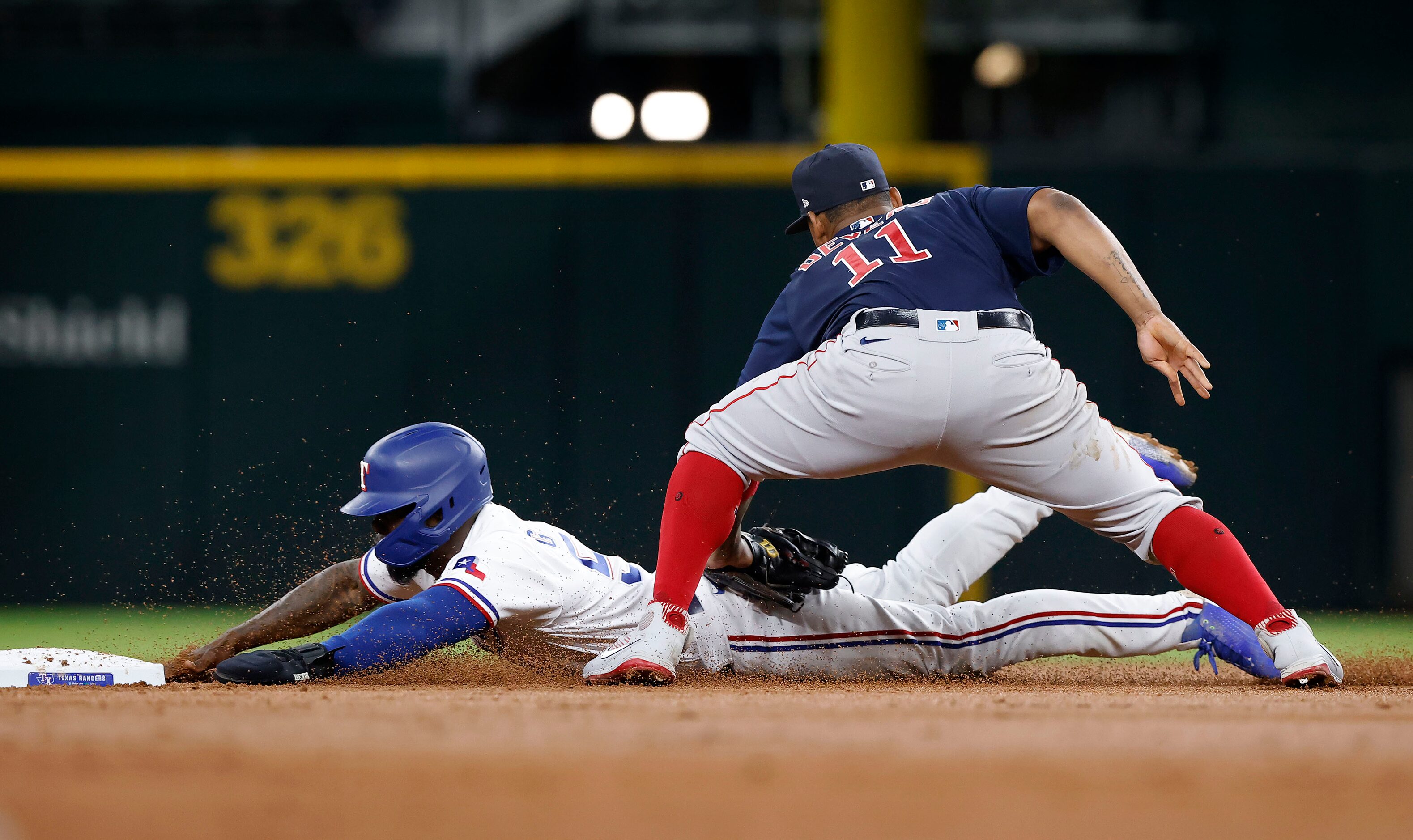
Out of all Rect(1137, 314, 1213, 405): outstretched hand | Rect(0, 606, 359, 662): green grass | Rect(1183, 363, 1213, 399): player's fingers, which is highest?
Rect(1137, 314, 1213, 405): outstretched hand

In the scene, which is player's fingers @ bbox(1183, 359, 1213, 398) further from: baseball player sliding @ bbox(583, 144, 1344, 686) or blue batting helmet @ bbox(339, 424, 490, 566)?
blue batting helmet @ bbox(339, 424, 490, 566)

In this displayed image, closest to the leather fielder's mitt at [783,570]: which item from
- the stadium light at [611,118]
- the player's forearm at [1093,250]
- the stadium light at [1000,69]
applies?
the player's forearm at [1093,250]

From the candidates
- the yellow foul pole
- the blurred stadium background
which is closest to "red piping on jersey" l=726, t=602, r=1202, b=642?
the blurred stadium background

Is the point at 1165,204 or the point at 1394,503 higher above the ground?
the point at 1165,204

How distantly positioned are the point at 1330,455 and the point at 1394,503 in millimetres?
370

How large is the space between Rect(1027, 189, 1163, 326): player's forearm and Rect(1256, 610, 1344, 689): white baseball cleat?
0.72 meters

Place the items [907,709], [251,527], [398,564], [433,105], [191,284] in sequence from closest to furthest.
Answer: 1. [907,709]
2. [398,564]
3. [251,527]
4. [191,284]
5. [433,105]

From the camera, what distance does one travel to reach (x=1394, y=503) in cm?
626

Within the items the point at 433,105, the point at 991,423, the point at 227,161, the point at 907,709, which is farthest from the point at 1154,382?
the point at 433,105

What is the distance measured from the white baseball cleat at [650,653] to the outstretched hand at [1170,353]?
3.69 ft

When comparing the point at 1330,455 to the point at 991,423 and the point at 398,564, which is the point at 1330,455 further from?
the point at 398,564

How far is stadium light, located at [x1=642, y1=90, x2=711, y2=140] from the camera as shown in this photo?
8266mm

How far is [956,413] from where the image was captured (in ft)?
8.83

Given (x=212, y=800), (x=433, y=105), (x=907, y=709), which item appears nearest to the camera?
(x=212, y=800)
